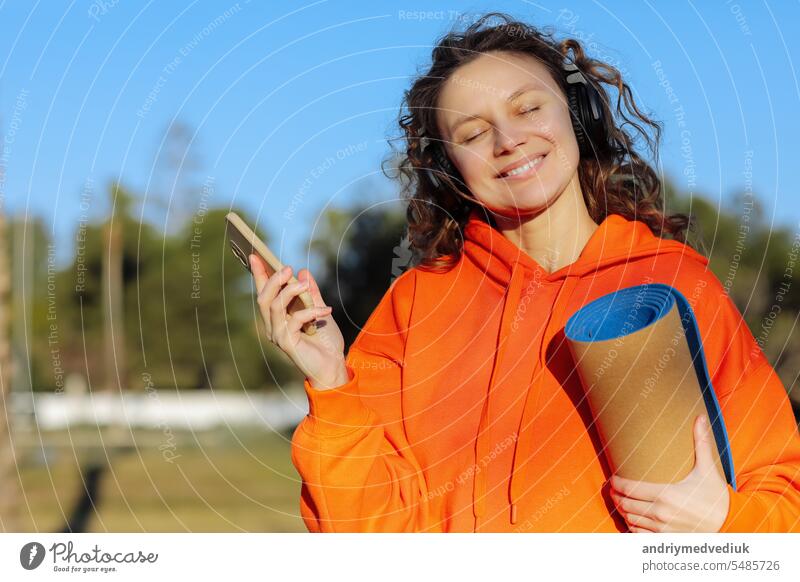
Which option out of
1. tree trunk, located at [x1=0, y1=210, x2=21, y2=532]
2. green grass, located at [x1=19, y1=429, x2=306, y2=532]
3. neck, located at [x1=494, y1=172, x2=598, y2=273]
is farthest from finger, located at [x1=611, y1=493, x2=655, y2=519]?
green grass, located at [x1=19, y1=429, x2=306, y2=532]

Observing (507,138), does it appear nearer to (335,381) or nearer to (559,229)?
(559,229)

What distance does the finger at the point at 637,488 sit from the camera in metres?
2.50

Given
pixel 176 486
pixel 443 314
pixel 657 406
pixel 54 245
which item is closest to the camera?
pixel 657 406

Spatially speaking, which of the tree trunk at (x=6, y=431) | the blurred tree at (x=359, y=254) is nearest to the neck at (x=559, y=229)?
the blurred tree at (x=359, y=254)

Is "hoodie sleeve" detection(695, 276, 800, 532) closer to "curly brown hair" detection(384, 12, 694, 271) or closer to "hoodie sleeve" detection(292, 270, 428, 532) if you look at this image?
"curly brown hair" detection(384, 12, 694, 271)

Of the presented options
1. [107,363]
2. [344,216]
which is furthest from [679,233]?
[107,363]

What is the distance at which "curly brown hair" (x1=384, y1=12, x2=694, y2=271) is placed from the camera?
2846 millimetres

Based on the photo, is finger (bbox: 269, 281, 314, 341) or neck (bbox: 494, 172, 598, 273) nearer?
finger (bbox: 269, 281, 314, 341)

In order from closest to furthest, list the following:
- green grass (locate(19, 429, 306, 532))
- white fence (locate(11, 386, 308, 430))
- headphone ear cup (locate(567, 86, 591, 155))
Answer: headphone ear cup (locate(567, 86, 591, 155)), green grass (locate(19, 429, 306, 532)), white fence (locate(11, 386, 308, 430))

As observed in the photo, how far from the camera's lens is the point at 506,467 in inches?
108

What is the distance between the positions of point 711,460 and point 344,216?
4.19 metres

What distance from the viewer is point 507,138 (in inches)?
106
